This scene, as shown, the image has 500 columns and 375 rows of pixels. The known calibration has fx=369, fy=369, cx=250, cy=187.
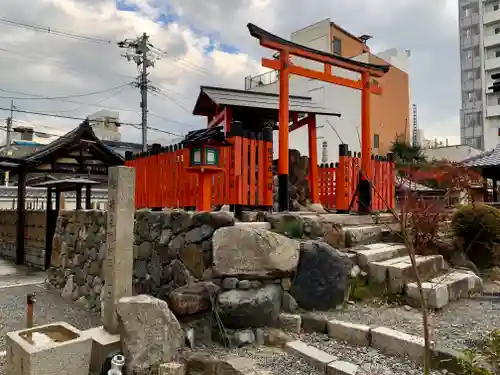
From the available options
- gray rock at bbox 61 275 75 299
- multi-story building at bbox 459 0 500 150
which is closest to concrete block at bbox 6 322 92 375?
gray rock at bbox 61 275 75 299

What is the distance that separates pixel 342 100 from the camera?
24.5 m

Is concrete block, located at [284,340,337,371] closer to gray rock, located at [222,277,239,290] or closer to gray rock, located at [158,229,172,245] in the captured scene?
gray rock, located at [222,277,239,290]

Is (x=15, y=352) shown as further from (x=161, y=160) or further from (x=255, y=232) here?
(x=161, y=160)

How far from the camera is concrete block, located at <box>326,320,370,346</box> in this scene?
415 cm

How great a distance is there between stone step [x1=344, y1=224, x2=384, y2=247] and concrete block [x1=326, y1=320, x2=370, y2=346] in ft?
6.22

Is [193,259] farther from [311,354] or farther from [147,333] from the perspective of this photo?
[311,354]

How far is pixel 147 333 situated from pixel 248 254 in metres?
1.53

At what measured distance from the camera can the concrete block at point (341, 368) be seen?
349cm

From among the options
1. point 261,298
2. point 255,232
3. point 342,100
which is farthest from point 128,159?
point 342,100

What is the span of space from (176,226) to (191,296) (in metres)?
1.45

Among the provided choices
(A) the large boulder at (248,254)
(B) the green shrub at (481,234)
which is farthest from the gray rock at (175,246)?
(B) the green shrub at (481,234)

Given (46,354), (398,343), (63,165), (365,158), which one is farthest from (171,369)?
(63,165)

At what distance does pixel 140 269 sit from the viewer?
6.68 metres

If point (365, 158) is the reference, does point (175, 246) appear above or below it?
below
